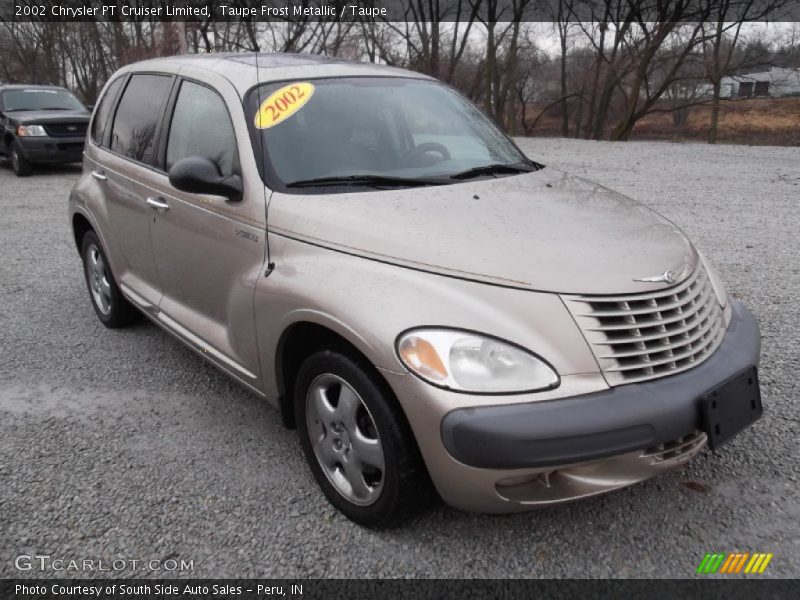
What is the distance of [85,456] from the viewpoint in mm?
2934

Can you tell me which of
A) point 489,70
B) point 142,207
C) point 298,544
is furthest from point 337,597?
point 489,70

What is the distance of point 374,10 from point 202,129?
89.6ft

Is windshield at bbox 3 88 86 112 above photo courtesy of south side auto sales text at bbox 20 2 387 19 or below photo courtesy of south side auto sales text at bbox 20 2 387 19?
below

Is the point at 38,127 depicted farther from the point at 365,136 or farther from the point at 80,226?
the point at 365,136

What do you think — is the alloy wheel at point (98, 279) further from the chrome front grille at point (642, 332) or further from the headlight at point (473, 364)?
the chrome front grille at point (642, 332)

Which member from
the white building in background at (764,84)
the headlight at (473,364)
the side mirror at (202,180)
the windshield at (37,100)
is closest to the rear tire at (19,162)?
the windshield at (37,100)

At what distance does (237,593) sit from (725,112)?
29.3 meters

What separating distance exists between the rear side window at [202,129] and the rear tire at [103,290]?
136cm

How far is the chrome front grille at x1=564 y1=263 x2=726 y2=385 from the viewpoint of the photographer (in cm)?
205

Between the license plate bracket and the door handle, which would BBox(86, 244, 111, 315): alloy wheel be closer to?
the door handle

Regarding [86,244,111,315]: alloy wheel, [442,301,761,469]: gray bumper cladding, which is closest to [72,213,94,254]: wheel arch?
[86,244,111,315]: alloy wheel

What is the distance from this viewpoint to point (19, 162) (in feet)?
41.9

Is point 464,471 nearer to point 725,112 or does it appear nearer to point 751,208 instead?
point 751,208

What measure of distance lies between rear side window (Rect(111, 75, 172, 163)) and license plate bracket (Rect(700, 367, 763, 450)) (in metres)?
3.06
